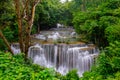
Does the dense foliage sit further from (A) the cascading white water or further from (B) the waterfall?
(A) the cascading white water

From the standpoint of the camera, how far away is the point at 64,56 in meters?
13.5

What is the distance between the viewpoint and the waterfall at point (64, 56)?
12770 millimetres

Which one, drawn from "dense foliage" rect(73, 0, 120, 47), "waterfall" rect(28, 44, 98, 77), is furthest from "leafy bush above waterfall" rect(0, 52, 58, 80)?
"waterfall" rect(28, 44, 98, 77)

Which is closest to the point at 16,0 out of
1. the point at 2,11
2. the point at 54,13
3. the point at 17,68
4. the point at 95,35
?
the point at 17,68

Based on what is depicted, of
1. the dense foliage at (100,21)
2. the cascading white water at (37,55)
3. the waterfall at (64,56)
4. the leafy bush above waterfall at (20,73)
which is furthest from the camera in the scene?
the cascading white water at (37,55)

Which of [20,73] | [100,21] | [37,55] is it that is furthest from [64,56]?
[20,73]

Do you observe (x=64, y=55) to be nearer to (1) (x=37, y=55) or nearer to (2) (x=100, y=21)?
(1) (x=37, y=55)

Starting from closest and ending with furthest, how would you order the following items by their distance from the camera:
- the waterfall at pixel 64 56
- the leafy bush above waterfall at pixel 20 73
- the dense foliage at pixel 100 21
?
the leafy bush above waterfall at pixel 20 73 → the dense foliage at pixel 100 21 → the waterfall at pixel 64 56

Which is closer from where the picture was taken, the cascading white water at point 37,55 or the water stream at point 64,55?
the water stream at point 64,55

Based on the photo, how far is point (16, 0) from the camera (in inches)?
264

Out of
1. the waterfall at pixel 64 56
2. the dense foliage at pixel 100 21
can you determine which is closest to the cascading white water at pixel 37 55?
the waterfall at pixel 64 56

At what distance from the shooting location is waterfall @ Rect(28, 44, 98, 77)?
12.8 metres

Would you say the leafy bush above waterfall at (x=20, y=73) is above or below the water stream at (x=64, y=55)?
above

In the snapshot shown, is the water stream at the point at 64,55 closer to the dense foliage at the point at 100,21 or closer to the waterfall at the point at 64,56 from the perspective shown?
the waterfall at the point at 64,56
